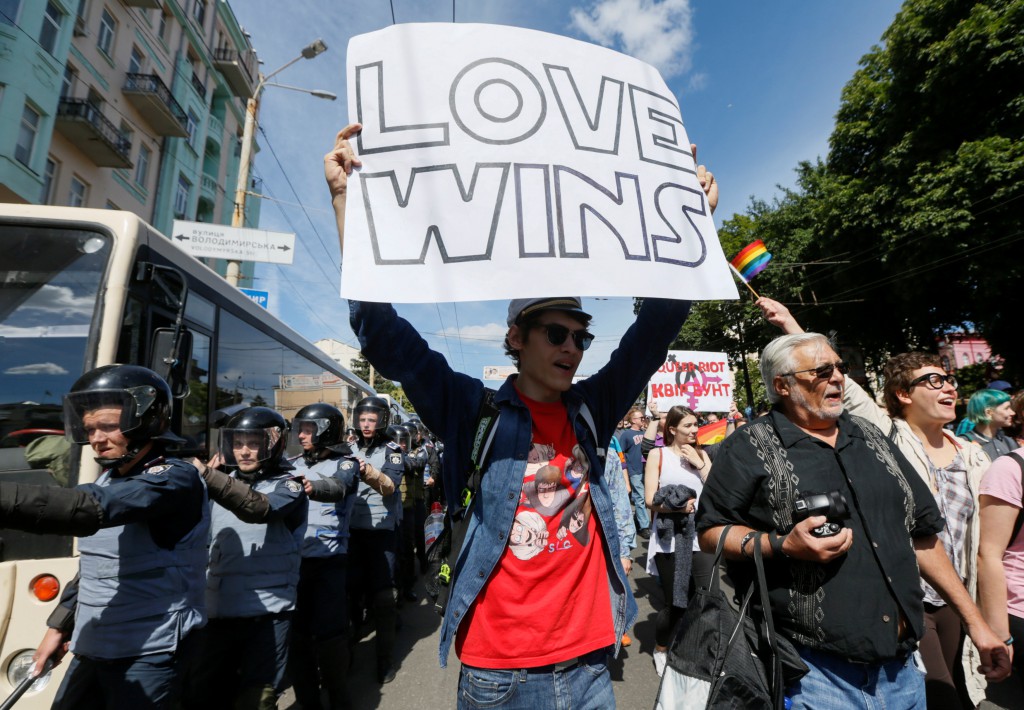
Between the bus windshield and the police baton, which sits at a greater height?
the bus windshield

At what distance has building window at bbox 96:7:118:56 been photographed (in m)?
16.8

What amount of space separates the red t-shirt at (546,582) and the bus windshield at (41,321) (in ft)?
8.52

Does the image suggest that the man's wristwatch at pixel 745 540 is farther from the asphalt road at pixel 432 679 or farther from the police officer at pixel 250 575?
the asphalt road at pixel 432 679

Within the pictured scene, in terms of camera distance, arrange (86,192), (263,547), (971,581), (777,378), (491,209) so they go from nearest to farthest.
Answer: (491,209)
(777,378)
(971,581)
(263,547)
(86,192)

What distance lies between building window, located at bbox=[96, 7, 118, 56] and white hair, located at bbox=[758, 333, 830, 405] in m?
22.0

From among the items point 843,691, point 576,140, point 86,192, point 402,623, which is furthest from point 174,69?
point 843,691

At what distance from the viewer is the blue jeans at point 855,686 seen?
1747 mm

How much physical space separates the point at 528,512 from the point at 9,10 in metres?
18.8

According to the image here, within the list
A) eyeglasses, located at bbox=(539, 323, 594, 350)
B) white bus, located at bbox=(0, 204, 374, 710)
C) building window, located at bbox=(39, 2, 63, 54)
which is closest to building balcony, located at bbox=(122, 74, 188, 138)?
building window, located at bbox=(39, 2, 63, 54)

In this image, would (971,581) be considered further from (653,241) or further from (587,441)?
(653,241)

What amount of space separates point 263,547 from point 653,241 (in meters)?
2.69

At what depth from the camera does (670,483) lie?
4.45 m

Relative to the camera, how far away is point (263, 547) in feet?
10.0

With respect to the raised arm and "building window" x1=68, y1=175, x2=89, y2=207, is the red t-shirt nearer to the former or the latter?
the raised arm
